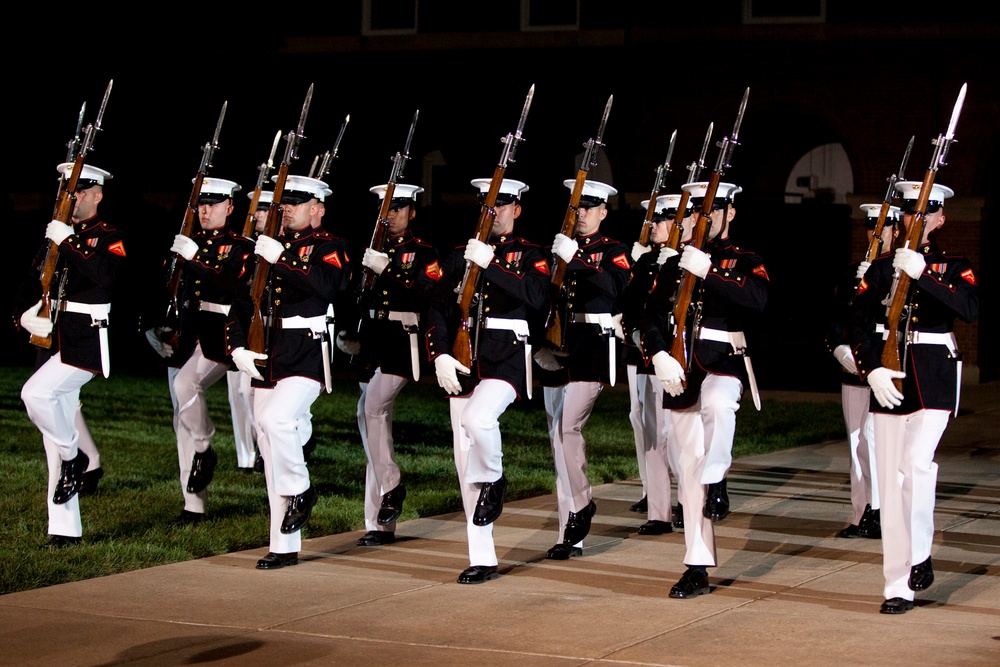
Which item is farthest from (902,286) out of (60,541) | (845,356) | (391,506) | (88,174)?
(88,174)

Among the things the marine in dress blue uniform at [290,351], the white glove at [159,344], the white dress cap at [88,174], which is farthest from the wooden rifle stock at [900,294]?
the white glove at [159,344]

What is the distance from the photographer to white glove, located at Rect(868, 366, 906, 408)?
24.5 feet

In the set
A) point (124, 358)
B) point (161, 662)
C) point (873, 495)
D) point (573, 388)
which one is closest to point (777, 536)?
point (873, 495)

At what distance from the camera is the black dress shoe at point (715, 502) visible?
773 cm

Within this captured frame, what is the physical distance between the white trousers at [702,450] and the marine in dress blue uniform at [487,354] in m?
0.95

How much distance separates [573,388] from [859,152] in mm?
16078

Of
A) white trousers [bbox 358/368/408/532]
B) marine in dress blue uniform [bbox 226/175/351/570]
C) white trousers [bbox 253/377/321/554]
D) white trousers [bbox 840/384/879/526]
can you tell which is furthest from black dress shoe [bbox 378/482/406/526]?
white trousers [bbox 840/384/879/526]

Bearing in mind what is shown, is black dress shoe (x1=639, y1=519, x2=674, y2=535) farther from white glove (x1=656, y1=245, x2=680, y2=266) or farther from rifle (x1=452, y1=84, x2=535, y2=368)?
white glove (x1=656, y1=245, x2=680, y2=266)

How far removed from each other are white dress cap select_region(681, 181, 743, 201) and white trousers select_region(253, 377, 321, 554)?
7.61 ft

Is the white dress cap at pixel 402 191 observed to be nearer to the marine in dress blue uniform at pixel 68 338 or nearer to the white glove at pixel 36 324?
the marine in dress blue uniform at pixel 68 338

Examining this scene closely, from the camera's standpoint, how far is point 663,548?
926cm

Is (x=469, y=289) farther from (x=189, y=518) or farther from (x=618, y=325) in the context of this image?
(x=189, y=518)

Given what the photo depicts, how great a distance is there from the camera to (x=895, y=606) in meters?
7.35

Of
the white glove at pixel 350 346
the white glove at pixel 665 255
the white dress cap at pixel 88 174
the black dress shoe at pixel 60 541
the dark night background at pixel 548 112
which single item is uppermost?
the dark night background at pixel 548 112
